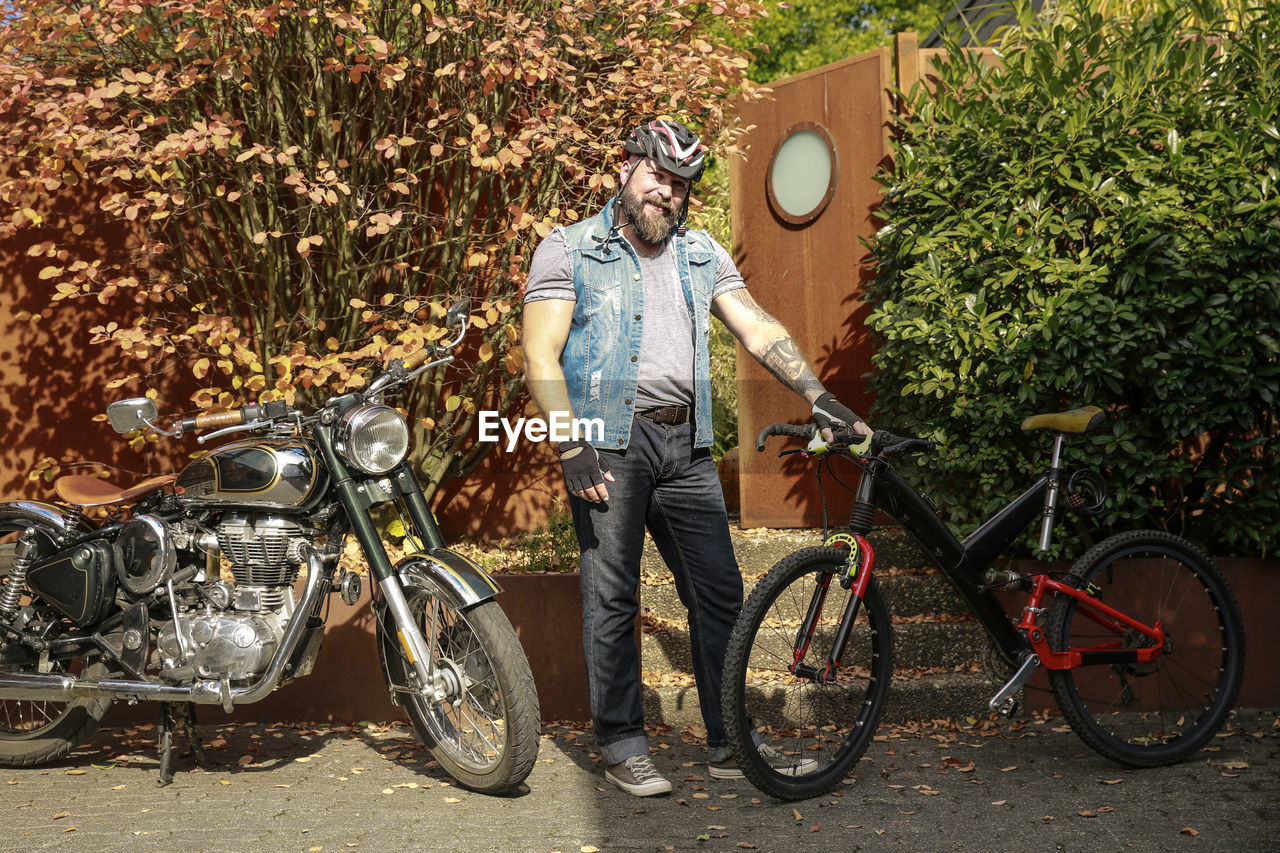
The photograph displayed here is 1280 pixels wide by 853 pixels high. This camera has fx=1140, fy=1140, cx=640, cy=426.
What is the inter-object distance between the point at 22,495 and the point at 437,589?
3281 mm

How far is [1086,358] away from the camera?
4.35 m

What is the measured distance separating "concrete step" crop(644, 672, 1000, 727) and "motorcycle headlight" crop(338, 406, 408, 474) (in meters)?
1.56

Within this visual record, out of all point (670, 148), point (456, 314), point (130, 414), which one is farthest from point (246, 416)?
point (670, 148)

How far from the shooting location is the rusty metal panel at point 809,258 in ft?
18.8

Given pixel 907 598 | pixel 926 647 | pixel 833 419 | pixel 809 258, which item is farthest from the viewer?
pixel 809 258

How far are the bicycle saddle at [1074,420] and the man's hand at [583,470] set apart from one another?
1.63 m

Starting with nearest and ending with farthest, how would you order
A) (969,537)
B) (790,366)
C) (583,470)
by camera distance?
(583,470)
(790,366)
(969,537)

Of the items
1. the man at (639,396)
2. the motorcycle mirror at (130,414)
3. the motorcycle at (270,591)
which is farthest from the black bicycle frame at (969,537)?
the motorcycle mirror at (130,414)

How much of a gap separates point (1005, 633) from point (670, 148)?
2.03 m

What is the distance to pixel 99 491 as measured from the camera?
160 inches

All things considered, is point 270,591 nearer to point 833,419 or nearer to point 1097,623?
point 833,419

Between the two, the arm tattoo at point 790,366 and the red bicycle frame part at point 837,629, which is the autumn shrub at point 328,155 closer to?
the arm tattoo at point 790,366

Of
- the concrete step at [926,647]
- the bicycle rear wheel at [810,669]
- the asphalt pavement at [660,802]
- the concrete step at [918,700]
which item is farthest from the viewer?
the concrete step at [926,647]

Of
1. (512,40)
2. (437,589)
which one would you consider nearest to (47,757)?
(437,589)
